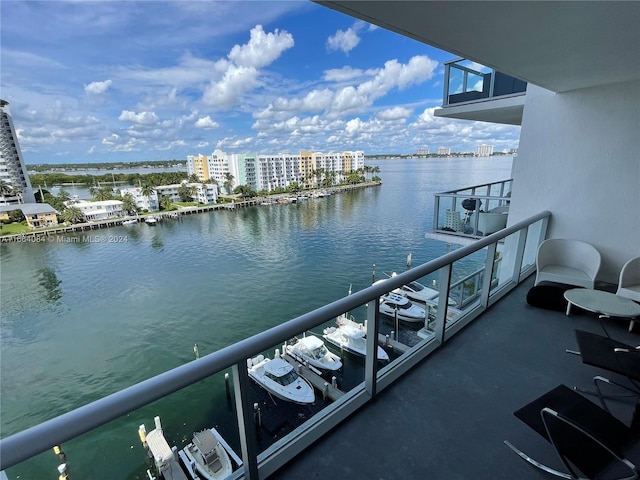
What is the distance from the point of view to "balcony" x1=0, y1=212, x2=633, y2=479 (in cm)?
102

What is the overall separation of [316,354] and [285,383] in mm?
1905

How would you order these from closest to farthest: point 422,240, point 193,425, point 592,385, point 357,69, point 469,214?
point 592,385 < point 469,214 < point 193,425 < point 422,240 < point 357,69

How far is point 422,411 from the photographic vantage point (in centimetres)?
194

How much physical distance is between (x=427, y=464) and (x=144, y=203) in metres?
57.8

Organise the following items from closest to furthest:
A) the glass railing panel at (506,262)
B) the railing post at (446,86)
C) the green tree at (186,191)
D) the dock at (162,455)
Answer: the glass railing panel at (506,262) < the railing post at (446,86) < the dock at (162,455) < the green tree at (186,191)

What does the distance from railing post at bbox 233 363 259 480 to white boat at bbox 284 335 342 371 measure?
9660 mm

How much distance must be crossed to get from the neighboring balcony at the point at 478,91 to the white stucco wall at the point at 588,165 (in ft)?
6.19

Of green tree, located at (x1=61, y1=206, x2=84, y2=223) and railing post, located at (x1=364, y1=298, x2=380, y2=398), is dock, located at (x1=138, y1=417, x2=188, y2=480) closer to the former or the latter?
railing post, located at (x1=364, y1=298, x2=380, y2=398)

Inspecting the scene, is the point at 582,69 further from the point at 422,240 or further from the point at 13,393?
the point at 422,240

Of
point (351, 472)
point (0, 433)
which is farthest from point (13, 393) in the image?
point (351, 472)

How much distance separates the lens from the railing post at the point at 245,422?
125cm

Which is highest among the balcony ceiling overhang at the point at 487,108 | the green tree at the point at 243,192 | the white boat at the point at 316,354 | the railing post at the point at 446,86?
the railing post at the point at 446,86

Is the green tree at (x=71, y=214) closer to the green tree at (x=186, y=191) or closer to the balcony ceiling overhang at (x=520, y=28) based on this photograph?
the green tree at (x=186, y=191)

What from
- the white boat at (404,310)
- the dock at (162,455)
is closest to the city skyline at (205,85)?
the white boat at (404,310)
